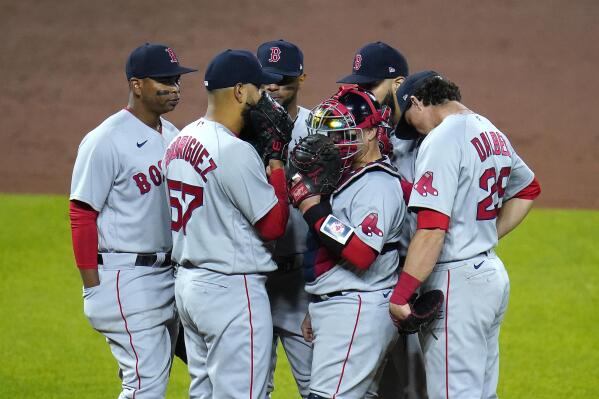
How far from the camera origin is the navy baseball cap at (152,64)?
13.6ft

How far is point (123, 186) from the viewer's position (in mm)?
4062

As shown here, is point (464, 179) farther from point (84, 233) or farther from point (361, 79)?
point (84, 233)

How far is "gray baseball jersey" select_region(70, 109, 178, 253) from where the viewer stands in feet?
A: 13.2

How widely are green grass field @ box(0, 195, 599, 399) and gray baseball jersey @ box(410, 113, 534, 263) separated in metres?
2.28

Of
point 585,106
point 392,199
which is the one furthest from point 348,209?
point 585,106

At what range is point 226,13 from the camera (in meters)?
14.3

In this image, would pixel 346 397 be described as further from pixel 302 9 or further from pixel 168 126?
pixel 302 9

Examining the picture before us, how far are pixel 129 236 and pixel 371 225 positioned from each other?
1.15 meters

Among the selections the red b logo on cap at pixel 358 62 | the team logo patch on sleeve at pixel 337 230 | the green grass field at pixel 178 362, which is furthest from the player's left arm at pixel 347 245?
the green grass field at pixel 178 362

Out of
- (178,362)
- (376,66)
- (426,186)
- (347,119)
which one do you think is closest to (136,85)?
(347,119)

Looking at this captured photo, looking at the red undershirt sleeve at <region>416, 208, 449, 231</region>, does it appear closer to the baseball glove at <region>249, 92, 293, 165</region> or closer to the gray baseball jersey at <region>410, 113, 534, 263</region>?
the gray baseball jersey at <region>410, 113, 534, 263</region>

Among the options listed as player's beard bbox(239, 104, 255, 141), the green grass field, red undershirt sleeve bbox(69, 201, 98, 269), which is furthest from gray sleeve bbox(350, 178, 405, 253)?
the green grass field

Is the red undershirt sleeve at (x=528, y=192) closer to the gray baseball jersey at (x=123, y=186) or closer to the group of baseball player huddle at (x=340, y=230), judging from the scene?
the group of baseball player huddle at (x=340, y=230)

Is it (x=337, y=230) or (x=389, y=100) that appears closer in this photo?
(x=337, y=230)
